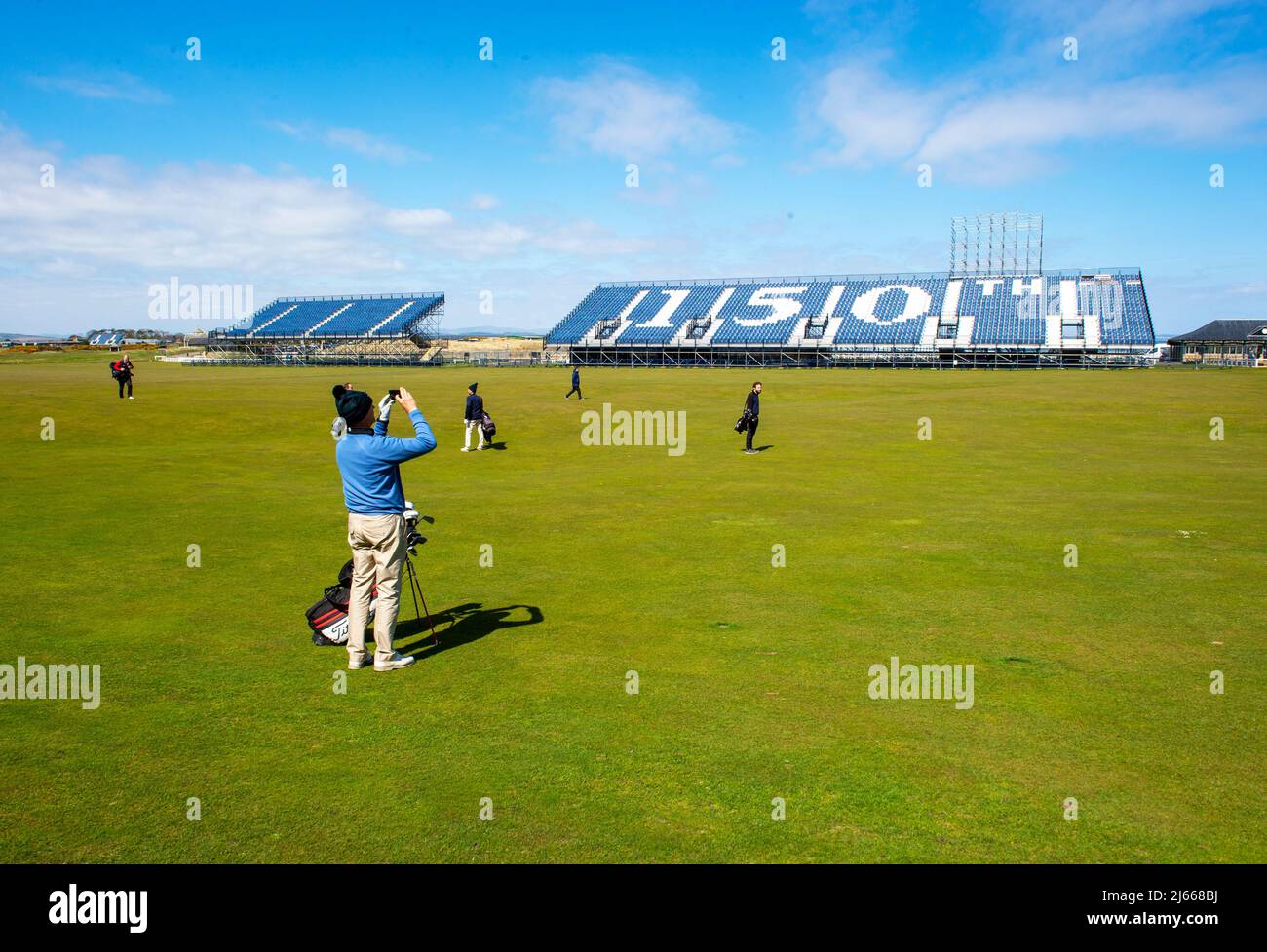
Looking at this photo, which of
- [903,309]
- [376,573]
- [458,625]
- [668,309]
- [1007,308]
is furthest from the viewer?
[668,309]

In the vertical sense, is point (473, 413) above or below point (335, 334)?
below

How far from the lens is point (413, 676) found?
8.33 meters

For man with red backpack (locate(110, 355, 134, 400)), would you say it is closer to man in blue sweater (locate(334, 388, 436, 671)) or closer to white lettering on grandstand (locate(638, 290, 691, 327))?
man in blue sweater (locate(334, 388, 436, 671))

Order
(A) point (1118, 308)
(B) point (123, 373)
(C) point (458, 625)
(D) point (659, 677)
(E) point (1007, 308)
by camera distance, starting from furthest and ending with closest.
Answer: (E) point (1007, 308)
(A) point (1118, 308)
(B) point (123, 373)
(C) point (458, 625)
(D) point (659, 677)

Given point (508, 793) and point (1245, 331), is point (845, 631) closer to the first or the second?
point (508, 793)

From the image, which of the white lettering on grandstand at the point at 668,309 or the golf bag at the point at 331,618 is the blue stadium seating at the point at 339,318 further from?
the golf bag at the point at 331,618

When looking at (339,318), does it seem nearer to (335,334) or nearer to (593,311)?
(335,334)

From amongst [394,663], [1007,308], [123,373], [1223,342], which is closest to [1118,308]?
[1007,308]

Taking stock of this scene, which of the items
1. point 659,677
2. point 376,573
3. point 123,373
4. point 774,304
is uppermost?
point 774,304

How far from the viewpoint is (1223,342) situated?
3445 inches

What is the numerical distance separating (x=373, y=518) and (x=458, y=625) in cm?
207

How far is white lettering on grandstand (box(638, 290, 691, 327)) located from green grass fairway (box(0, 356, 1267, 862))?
70.9 m
